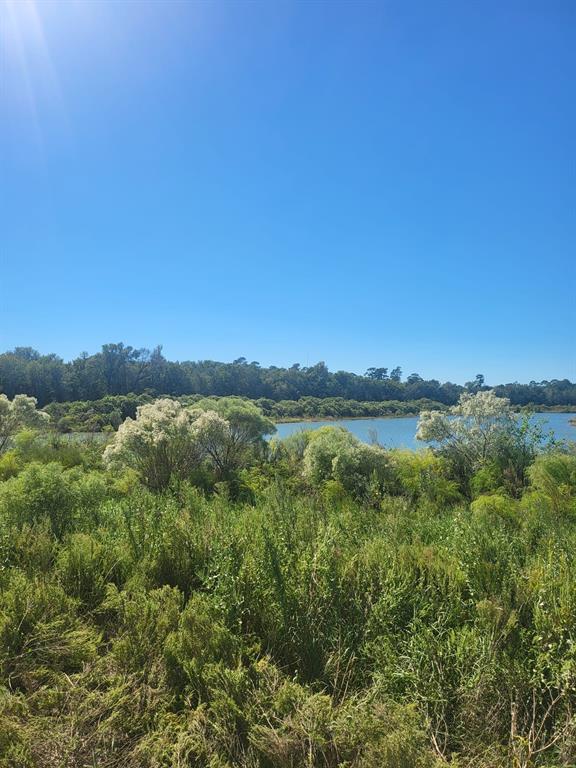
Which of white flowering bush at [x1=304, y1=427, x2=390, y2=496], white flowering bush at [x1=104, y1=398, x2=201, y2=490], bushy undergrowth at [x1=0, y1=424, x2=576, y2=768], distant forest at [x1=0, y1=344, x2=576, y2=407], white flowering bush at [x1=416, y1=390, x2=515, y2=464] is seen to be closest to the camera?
bushy undergrowth at [x1=0, y1=424, x2=576, y2=768]

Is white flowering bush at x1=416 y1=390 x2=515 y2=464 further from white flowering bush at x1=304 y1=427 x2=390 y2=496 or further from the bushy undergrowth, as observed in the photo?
the bushy undergrowth

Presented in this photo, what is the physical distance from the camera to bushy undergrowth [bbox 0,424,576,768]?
7.41 ft

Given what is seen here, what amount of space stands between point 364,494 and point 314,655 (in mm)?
5317

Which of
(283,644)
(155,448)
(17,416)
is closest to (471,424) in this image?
Result: (155,448)

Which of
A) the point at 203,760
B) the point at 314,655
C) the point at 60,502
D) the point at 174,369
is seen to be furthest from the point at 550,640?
the point at 174,369

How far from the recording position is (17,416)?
47.1 feet

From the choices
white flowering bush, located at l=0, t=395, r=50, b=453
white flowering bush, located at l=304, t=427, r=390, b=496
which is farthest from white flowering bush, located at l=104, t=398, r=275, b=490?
white flowering bush, located at l=0, t=395, r=50, b=453

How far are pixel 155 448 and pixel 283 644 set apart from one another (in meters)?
6.48

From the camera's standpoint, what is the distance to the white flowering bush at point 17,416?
1412 centimetres

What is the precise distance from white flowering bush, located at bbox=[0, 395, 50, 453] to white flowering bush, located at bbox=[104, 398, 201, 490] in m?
6.82

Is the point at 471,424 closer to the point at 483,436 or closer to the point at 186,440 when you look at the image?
the point at 483,436

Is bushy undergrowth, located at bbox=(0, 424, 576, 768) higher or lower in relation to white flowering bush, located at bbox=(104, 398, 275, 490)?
lower

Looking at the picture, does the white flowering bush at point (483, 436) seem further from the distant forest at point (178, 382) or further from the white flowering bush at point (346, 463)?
the distant forest at point (178, 382)

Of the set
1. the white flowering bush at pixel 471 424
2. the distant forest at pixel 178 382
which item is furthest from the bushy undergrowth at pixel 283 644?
the distant forest at pixel 178 382
